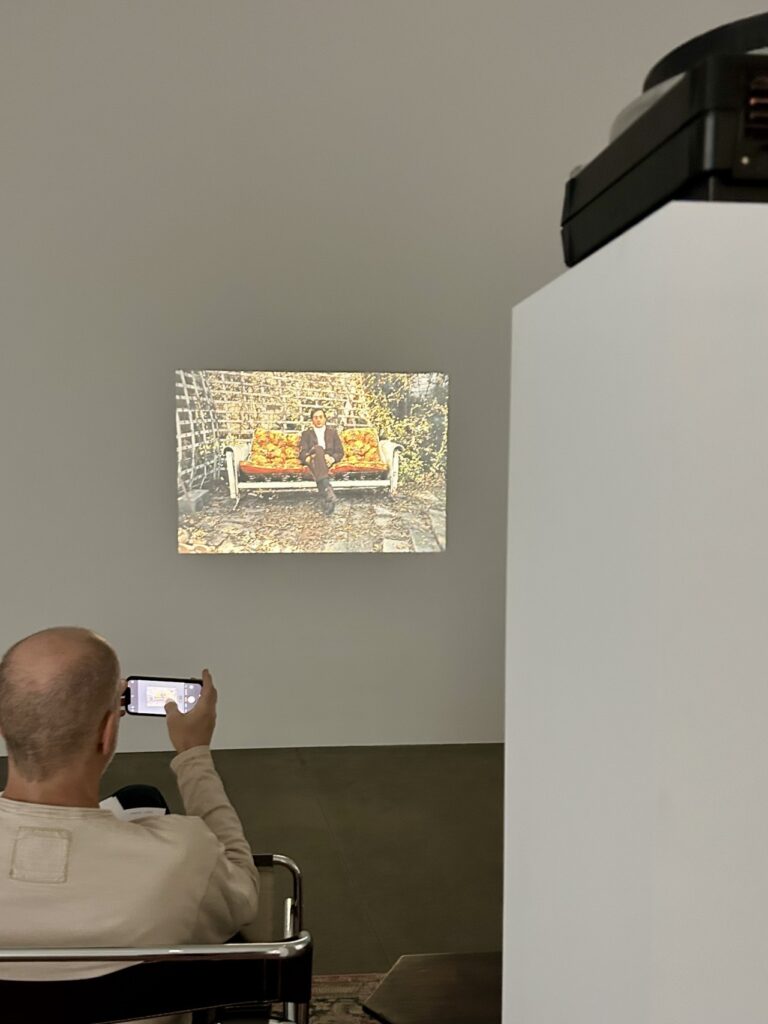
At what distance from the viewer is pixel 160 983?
1445 millimetres

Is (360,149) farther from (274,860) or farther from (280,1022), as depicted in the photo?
(280,1022)

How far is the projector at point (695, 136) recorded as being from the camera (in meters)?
0.79

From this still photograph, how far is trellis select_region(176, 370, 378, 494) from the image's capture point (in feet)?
17.6

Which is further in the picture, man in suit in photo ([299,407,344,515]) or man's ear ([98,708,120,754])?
man in suit in photo ([299,407,344,515])

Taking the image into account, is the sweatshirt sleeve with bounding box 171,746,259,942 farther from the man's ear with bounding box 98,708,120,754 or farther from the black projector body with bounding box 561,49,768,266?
the black projector body with bounding box 561,49,768,266

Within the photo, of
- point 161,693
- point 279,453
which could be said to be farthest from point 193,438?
point 161,693

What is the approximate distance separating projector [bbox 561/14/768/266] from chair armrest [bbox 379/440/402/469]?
14.6ft

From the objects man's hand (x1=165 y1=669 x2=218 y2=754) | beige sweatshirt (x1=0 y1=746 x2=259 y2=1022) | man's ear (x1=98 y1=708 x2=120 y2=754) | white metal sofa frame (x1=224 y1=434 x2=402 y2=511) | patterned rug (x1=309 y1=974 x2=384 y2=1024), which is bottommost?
patterned rug (x1=309 y1=974 x2=384 y2=1024)

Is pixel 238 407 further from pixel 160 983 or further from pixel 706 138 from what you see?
pixel 706 138

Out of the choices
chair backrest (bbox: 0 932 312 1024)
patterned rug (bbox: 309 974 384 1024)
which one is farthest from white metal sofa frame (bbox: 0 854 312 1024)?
patterned rug (bbox: 309 974 384 1024)

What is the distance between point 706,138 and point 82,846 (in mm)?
1218

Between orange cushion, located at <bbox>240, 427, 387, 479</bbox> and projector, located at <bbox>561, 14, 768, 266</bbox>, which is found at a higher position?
projector, located at <bbox>561, 14, 768, 266</bbox>

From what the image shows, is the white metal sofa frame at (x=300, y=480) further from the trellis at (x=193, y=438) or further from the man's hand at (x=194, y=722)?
the man's hand at (x=194, y=722)

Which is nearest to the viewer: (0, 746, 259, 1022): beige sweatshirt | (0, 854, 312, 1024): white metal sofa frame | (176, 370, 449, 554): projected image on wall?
(0, 854, 312, 1024): white metal sofa frame
